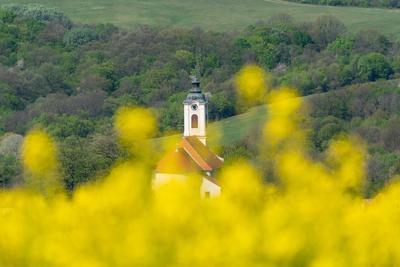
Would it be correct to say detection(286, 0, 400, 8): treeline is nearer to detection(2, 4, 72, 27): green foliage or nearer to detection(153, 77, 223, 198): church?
detection(2, 4, 72, 27): green foliage

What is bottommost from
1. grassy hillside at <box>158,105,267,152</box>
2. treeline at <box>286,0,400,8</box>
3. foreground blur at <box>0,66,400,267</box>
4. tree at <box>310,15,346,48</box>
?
treeline at <box>286,0,400,8</box>

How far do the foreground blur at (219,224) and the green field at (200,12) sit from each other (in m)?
97.4

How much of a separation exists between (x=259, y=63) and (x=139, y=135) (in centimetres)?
8992

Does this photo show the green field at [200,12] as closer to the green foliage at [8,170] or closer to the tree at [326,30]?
the tree at [326,30]

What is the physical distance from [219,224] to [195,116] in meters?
41.4

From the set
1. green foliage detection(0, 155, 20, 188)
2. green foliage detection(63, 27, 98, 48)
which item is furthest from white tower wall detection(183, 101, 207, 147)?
green foliage detection(63, 27, 98, 48)

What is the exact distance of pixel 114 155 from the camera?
2280 inches

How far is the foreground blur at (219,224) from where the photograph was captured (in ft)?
93.8

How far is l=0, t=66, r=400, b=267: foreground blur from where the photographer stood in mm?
28594

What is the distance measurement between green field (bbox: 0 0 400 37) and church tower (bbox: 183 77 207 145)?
56.7 meters

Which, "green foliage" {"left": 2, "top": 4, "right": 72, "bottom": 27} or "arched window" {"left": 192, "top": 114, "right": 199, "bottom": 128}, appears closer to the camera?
"arched window" {"left": 192, "top": 114, "right": 199, "bottom": 128}

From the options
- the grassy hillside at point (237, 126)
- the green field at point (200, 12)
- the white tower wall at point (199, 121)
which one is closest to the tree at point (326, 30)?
the green field at point (200, 12)

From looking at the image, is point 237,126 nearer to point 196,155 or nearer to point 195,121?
point 195,121

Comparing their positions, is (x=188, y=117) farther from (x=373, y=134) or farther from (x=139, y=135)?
(x=139, y=135)
